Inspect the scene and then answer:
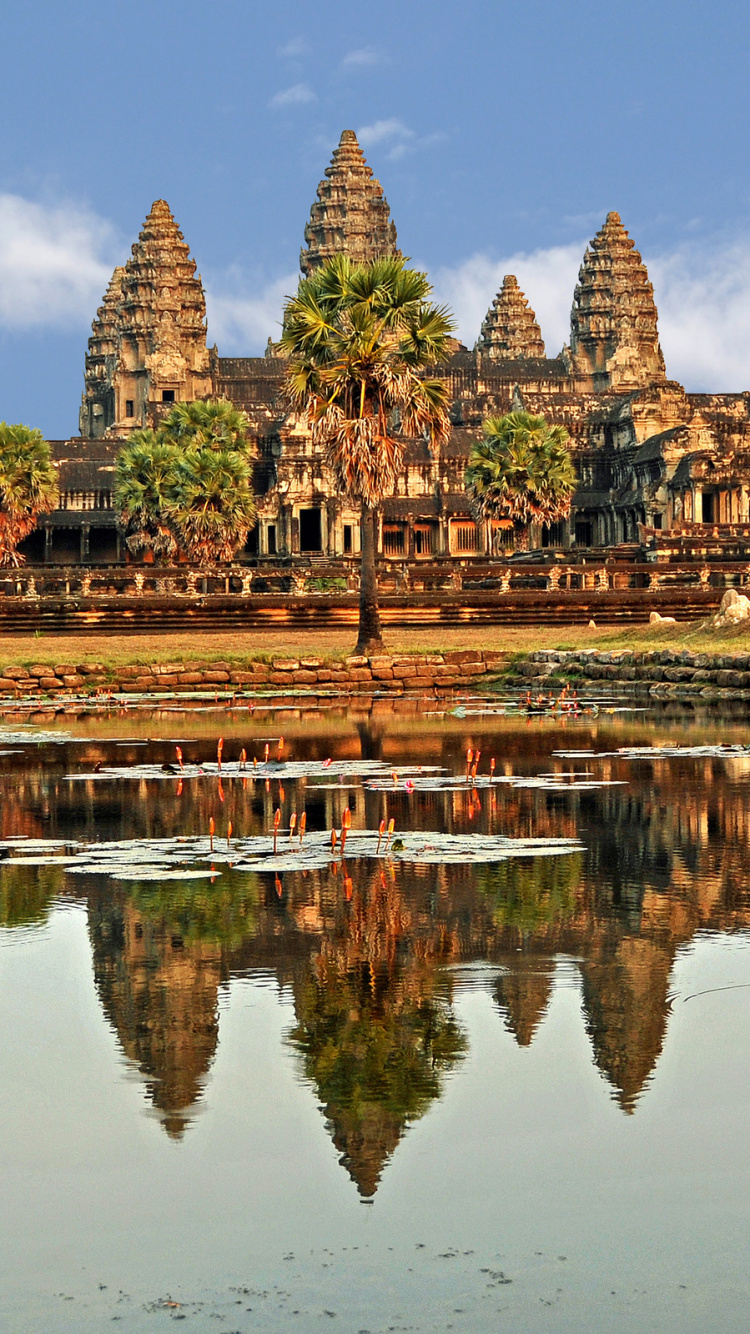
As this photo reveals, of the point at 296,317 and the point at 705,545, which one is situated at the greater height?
the point at 296,317

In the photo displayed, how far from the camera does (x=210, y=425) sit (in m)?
73.9

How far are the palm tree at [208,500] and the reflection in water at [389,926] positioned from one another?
5167 centimetres

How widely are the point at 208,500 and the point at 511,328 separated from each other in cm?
6301

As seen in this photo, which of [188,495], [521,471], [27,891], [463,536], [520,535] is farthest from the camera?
[463,536]

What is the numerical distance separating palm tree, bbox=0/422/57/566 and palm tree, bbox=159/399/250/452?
5.41 m

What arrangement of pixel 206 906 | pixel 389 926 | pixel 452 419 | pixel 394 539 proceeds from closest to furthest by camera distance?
1. pixel 389 926
2. pixel 206 906
3. pixel 394 539
4. pixel 452 419

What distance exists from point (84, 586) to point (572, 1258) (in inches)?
2007

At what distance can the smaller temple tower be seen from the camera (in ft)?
324

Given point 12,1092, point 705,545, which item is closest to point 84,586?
point 705,545

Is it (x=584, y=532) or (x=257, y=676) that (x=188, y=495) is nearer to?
(x=584, y=532)

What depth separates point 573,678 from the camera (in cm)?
3197

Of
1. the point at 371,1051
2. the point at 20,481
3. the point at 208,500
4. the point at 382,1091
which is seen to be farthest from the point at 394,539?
the point at 382,1091

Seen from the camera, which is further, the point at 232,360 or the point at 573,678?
the point at 232,360

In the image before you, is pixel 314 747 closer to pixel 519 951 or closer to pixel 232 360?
pixel 519 951
